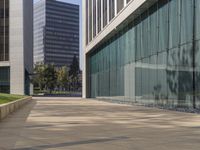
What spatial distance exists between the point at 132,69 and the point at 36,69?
73436mm

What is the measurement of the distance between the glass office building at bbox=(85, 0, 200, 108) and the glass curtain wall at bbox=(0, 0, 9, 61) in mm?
27153

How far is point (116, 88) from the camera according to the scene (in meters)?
42.2

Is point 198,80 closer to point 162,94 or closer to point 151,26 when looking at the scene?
point 162,94

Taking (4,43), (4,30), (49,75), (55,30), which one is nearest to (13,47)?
(4,43)

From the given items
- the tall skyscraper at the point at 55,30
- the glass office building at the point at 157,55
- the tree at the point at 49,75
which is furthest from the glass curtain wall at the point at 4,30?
the tall skyscraper at the point at 55,30

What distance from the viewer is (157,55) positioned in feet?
93.2

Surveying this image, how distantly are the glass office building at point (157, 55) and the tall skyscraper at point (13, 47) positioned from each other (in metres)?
24.6

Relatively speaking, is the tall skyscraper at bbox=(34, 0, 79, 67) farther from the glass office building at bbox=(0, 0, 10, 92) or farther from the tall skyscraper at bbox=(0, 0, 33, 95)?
the tall skyscraper at bbox=(0, 0, 33, 95)

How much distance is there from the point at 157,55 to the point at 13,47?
43372 mm

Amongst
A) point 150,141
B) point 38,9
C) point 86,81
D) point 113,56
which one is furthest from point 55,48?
point 150,141

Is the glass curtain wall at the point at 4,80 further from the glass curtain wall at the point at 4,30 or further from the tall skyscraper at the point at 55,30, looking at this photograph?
the tall skyscraper at the point at 55,30

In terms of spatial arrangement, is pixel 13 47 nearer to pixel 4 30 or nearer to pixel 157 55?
pixel 4 30

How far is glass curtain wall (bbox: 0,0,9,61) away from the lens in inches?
2721

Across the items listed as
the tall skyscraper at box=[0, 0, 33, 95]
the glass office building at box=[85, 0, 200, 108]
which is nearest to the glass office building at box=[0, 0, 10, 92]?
the tall skyscraper at box=[0, 0, 33, 95]
